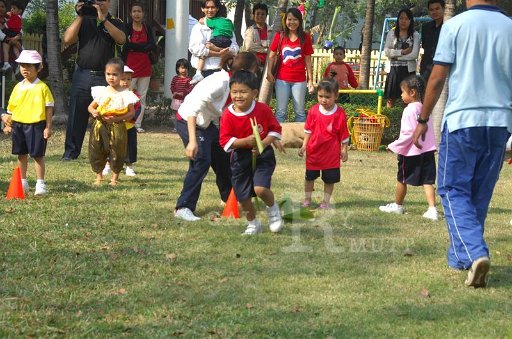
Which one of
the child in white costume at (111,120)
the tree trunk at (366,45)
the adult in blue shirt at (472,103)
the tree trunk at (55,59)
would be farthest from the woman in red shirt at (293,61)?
the tree trunk at (366,45)

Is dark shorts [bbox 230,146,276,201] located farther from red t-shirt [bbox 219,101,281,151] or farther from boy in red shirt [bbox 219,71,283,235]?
red t-shirt [bbox 219,101,281,151]

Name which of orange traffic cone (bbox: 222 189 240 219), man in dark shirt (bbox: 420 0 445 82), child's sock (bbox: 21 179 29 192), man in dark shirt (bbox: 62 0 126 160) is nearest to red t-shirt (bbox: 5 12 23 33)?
man in dark shirt (bbox: 62 0 126 160)

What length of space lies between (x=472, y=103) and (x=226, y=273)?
203 centimetres

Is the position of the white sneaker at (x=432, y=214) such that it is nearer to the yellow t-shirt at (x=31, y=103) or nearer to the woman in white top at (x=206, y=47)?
the yellow t-shirt at (x=31, y=103)

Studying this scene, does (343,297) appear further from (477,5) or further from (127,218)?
(127,218)

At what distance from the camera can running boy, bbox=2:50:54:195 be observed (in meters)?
9.81

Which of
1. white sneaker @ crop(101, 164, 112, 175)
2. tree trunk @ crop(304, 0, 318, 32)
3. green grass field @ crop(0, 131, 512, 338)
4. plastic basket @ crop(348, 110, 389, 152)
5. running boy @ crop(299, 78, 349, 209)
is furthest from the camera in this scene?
tree trunk @ crop(304, 0, 318, 32)

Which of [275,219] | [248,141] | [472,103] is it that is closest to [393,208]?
[275,219]

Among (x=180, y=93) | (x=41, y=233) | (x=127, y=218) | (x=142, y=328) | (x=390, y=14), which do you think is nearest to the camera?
(x=142, y=328)

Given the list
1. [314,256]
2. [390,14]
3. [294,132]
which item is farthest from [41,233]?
[390,14]

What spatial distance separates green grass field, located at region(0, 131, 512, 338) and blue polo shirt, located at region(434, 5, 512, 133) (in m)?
1.12

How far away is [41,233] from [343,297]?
2.90 m

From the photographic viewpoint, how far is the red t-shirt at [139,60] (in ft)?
50.9

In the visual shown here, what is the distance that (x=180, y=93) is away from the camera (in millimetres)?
16922
